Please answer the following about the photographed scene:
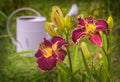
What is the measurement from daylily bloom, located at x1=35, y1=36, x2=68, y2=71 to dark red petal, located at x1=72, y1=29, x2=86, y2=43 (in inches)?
0.6

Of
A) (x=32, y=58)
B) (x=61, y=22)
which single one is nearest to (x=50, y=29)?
(x=61, y=22)

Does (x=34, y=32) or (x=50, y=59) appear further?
(x=34, y=32)

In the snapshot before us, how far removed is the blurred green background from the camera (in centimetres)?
93

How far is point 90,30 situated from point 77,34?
0.07 feet

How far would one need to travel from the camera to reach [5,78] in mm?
938

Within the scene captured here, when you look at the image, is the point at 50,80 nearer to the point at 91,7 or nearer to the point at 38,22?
the point at 38,22

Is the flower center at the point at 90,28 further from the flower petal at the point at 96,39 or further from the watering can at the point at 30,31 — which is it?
the watering can at the point at 30,31

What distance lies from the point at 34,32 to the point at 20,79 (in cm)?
23

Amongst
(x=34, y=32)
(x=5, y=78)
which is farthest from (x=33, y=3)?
(x=5, y=78)

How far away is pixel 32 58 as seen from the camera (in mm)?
1105

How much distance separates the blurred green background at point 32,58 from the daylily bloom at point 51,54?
0.05m

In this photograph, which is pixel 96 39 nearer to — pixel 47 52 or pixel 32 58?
pixel 47 52

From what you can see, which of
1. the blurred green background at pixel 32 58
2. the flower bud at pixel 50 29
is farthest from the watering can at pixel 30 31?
the flower bud at pixel 50 29

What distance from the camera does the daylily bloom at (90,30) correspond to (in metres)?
0.51
